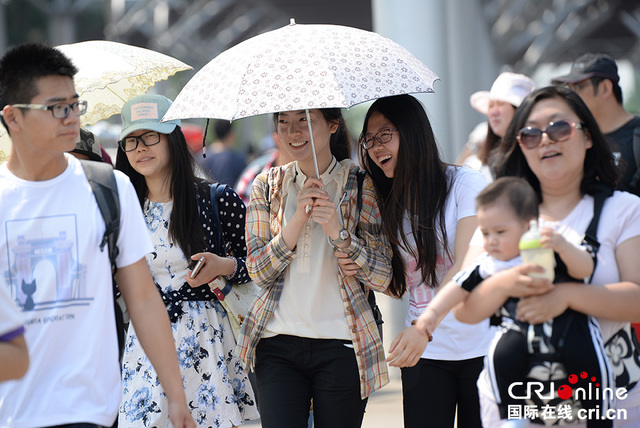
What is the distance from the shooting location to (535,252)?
2.89 meters

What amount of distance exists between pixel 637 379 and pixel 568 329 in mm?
402

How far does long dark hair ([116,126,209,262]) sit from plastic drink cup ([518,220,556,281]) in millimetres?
2092

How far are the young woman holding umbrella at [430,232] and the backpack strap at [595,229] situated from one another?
92cm

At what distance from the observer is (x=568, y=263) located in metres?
2.99

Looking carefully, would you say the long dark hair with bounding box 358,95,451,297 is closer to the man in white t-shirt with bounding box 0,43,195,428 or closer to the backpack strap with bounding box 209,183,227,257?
the backpack strap with bounding box 209,183,227,257

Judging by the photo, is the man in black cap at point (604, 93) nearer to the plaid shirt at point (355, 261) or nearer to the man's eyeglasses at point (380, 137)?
the man's eyeglasses at point (380, 137)

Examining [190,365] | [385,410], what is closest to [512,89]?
[385,410]

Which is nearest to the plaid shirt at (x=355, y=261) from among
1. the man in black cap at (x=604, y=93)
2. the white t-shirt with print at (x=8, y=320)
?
the white t-shirt with print at (x=8, y=320)

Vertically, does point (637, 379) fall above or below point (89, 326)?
below

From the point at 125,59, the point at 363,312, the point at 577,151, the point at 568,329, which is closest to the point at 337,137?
the point at 363,312

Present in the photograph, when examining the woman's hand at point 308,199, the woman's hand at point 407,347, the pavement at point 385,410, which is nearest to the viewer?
the woman's hand at point 407,347

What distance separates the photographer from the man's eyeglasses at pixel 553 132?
3205 mm

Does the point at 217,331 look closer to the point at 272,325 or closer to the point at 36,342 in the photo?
the point at 272,325

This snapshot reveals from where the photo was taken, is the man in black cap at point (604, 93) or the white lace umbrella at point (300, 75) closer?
the white lace umbrella at point (300, 75)
